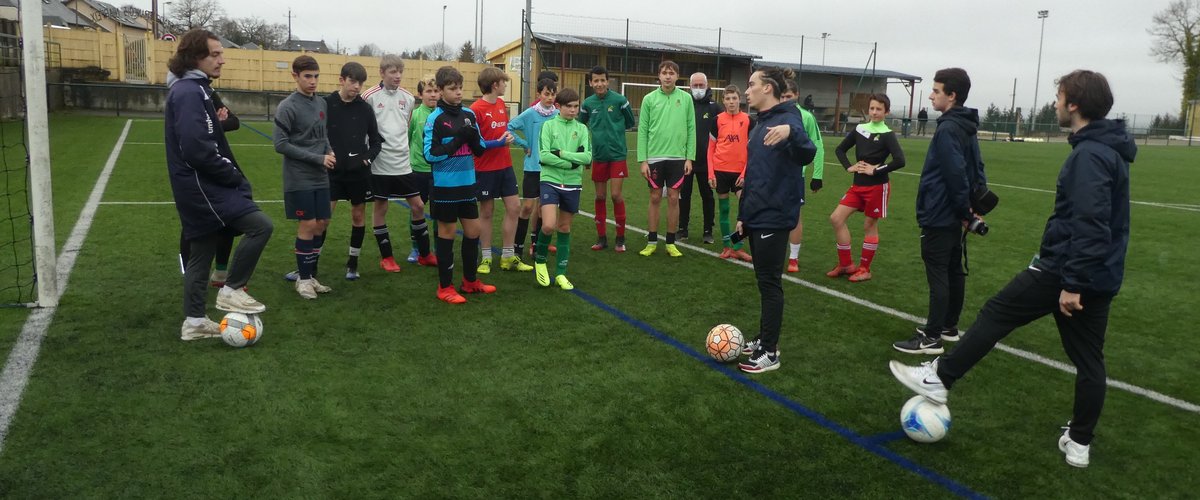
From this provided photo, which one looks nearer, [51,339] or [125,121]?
[51,339]

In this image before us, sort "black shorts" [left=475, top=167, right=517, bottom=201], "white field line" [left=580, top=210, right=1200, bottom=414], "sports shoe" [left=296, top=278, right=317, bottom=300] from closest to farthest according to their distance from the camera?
1. "white field line" [left=580, top=210, right=1200, bottom=414]
2. "sports shoe" [left=296, top=278, right=317, bottom=300]
3. "black shorts" [left=475, top=167, right=517, bottom=201]

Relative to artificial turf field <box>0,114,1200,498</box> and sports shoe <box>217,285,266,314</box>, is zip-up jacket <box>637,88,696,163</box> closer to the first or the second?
artificial turf field <box>0,114,1200,498</box>

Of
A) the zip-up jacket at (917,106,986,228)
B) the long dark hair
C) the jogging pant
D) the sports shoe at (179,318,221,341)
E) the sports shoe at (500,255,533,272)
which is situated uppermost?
the long dark hair

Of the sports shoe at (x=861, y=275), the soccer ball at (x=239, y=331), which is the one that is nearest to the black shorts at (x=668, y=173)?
the sports shoe at (x=861, y=275)

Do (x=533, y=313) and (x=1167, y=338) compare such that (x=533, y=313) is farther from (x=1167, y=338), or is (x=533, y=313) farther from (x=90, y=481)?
(x=1167, y=338)

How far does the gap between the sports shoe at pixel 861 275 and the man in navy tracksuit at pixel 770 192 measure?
9.64ft

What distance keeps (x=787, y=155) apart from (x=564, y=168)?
105 inches

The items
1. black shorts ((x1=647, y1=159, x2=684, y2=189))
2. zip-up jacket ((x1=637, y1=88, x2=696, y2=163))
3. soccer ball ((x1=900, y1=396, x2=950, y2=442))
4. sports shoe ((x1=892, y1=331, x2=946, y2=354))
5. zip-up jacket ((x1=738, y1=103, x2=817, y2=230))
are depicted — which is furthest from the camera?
black shorts ((x1=647, y1=159, x2=684, y2=189))

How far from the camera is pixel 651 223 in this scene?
8656 millimetres

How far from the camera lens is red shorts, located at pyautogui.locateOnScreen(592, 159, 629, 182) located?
846 centimetres

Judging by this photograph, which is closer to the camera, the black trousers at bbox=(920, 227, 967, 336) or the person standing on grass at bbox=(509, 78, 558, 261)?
the black trousers at bbox=(920, 227, 967, 336)

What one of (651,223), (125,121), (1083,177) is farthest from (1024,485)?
(125,121)

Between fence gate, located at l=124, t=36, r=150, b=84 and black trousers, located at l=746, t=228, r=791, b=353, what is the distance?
4329 cm

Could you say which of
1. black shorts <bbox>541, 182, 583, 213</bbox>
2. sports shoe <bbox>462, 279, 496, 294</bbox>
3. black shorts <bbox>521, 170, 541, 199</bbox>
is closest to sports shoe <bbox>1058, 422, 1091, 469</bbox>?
black shorts <bbox>541, 182, 583, 213</bbox>
